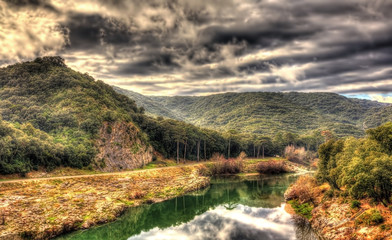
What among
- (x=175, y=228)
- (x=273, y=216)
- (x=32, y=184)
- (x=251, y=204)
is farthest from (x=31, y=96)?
(x=273, y=216)

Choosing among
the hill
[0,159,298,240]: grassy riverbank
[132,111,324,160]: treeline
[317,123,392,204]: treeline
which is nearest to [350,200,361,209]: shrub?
[317,123,392,204]: treeline

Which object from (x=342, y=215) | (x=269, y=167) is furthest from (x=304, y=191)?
(x=269, y=167)

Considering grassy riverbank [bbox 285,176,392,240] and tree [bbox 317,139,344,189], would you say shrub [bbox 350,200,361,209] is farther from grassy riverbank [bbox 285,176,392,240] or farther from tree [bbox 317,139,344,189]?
tree [bbox 317,139,344,189]

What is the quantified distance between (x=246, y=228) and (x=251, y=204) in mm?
18586

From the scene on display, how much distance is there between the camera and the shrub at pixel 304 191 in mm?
53900

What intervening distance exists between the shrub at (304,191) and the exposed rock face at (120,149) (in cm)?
5103

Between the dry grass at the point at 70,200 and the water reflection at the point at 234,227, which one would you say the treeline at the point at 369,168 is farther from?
the dry grass at the point at 70,200

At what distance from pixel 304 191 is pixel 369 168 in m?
20.7

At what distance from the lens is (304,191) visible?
54.8 metres

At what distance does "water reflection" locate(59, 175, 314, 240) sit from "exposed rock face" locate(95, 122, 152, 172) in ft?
85.1

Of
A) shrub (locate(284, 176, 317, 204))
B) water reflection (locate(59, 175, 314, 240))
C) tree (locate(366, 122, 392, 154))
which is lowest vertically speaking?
water reflection (locate(59, 175, 314, 240))

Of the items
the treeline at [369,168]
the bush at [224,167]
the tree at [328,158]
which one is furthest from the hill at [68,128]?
the treeline at [369,168]

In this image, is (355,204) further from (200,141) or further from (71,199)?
(200,141)

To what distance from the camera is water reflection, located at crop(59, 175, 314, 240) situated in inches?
1578
